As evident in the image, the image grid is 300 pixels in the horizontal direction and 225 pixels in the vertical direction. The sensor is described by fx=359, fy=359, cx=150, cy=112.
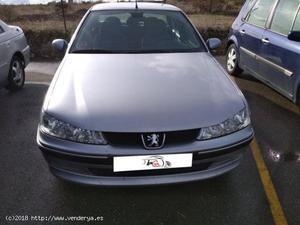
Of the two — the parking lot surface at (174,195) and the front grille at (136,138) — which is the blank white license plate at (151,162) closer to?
the front grille at (136,138)

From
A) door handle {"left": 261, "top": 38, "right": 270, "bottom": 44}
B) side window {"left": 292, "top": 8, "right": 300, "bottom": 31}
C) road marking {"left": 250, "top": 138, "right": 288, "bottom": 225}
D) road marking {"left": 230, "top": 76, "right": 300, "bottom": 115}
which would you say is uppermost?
side window {"left": 292, "top": 8, "right": 300, "bottom": 31}

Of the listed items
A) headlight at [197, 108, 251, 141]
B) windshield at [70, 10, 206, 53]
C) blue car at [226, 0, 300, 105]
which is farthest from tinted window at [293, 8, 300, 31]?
headlight at [197, 108, 251, 141]

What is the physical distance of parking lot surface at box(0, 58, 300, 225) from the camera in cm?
273

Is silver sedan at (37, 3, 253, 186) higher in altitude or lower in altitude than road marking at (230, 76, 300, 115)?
higher

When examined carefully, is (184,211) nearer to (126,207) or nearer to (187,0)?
(126,207)

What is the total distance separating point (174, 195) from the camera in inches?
116

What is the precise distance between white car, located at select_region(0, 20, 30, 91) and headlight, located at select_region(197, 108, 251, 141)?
12.0 feet

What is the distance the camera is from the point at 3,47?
204 inches

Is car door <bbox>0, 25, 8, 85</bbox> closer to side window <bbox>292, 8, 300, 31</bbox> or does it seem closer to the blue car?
the blue car

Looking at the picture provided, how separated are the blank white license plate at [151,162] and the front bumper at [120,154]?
0.10 feet

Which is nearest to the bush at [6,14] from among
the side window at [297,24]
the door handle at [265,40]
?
the door handle at [265,40]

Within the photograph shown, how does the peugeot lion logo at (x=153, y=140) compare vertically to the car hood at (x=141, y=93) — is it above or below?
below

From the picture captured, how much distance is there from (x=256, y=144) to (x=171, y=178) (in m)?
1.67

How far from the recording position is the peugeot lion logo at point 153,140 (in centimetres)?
248
